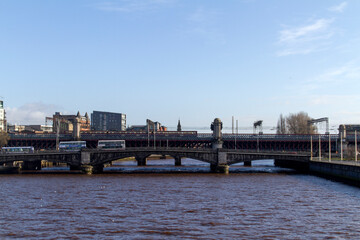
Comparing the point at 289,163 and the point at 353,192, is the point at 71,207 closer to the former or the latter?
the point at 353,192

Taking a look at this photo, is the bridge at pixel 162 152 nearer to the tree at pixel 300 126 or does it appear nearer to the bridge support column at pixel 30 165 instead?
the bridge support column at pixel 30 165

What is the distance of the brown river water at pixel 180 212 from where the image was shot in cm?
3638

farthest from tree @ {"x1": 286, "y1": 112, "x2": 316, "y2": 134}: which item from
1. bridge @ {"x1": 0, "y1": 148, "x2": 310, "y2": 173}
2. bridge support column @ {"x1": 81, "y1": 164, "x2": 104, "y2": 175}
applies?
bridge support column @ {"x1": 81, "y1": 164, "x2": 104, "y2": 175}

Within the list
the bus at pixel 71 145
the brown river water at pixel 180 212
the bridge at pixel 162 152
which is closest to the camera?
the brown river water at pixel 180 212

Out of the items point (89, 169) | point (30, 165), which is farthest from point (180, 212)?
point (30, 165)

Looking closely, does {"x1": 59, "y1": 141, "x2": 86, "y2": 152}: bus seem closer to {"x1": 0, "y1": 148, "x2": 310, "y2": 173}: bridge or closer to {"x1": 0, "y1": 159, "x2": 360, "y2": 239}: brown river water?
{"x1": 0, "y1": 148, "x2": 310, "y2": 173}: bridge

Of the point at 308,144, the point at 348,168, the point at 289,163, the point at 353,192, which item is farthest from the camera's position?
the point at 308,144

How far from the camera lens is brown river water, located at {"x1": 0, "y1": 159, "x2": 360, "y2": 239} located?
36.4 m

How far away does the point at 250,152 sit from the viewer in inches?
3954

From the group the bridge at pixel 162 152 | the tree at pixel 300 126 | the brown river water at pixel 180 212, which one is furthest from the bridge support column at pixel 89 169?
the tree at pixel 300 126

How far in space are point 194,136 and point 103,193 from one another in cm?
9112

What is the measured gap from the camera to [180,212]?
4578 cm

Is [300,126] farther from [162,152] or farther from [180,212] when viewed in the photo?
[180,212]

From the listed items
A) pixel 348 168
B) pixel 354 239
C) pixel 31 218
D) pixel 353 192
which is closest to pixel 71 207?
pixel 31 218
